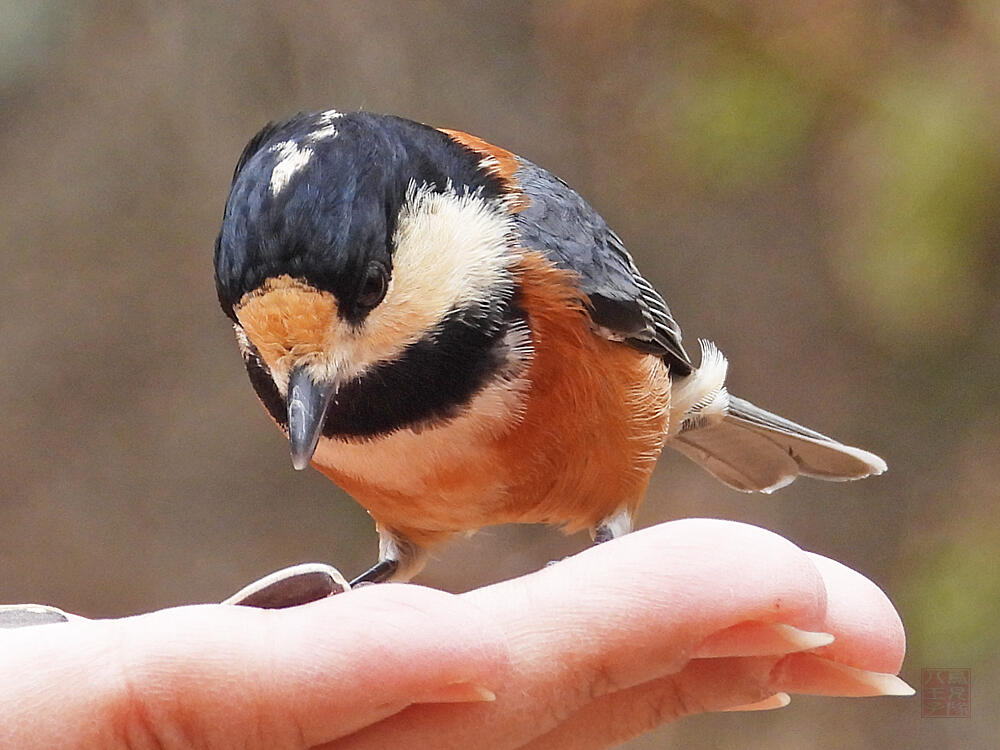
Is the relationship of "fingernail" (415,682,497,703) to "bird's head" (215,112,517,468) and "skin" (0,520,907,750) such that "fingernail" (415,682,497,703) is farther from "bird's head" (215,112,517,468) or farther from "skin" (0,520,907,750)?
"bird's head" (215,112,517,468)

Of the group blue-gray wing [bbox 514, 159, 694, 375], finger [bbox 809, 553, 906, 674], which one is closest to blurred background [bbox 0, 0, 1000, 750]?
blue-gray wing [bbox 514, 159, 694, 375]

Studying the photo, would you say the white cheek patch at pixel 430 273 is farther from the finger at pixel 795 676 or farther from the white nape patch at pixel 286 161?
the finger at pixel 795 676

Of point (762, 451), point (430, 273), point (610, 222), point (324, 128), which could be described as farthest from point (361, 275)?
point (610, 222)

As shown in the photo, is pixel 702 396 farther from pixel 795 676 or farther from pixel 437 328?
pixel 795 676

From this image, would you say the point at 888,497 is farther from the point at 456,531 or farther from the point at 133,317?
the point at 133,317

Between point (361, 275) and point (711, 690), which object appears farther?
point (361, 275)
